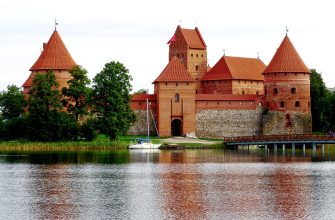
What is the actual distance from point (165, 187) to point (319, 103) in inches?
1438

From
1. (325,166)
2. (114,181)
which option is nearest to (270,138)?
(325,166)

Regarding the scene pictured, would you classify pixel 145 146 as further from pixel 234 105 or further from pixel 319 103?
pixel 319 103

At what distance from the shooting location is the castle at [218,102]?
2281 inches

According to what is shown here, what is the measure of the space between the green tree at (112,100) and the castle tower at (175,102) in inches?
210

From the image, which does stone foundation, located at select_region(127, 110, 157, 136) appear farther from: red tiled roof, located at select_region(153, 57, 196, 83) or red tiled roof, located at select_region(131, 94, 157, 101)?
red tiled roof, located at select_region(153, 57, 196, 83)

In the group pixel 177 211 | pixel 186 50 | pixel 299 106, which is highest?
pixel 186 50

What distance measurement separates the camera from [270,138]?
51.3 meters

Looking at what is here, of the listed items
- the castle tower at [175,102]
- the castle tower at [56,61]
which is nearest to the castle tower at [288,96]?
the castle tower at [175,102]

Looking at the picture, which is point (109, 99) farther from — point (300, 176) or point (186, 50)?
point (300, 176)

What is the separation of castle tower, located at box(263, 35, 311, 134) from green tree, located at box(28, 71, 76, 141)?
636 inches

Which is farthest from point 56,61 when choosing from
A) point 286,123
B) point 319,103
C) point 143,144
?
point 319,103

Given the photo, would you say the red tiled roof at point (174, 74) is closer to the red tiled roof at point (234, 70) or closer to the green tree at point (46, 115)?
the red tiled roof at point (234, 70)

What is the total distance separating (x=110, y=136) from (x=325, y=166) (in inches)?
713

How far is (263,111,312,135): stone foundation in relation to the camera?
59438mm
